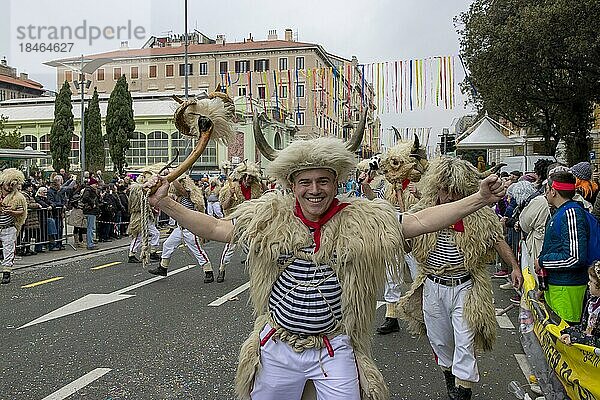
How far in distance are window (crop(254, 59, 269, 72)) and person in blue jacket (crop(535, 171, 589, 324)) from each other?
74.4 meters

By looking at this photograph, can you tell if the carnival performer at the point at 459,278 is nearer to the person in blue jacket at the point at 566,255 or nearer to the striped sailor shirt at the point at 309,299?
the person in blue jacket at the point at 566,255

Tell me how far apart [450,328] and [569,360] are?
4.10 feet

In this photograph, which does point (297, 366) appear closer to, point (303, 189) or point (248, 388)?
point (248, 388)

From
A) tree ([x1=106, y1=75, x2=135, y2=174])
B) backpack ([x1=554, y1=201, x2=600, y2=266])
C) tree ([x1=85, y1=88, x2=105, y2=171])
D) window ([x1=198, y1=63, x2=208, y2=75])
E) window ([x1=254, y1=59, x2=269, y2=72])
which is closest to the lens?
backpack ([x1=554, y1=201, x2=600, y2=266])

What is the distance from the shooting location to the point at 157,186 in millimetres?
3631

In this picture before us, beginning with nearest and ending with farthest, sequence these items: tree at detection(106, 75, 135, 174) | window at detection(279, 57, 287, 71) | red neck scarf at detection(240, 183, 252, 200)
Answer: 1. red neck scarf at detection(240, 183, 252, 200)
2. tree at detection(106, 75, 135, 174)
3. window at detection(279, 57, 287, 71)

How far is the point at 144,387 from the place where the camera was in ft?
18.7

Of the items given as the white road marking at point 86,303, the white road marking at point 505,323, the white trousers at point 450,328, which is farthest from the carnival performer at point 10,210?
the white trousers at point 450,328

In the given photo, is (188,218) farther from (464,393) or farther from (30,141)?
(30,141)

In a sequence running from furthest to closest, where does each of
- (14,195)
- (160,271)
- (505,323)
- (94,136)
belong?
(94,136), (160,271), (14,195), (505,323)

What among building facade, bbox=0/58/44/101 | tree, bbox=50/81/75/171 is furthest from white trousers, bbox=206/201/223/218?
building facade, bbox=0/58/44/101

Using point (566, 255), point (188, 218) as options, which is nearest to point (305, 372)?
point (188, 218)

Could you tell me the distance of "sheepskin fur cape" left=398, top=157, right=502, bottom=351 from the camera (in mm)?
4973

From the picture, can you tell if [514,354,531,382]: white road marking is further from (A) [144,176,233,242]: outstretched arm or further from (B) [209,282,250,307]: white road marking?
(B) [209,282,250,307]: white road marking
